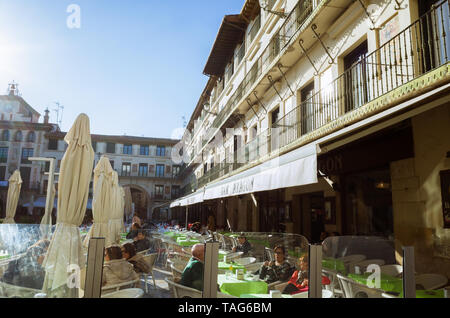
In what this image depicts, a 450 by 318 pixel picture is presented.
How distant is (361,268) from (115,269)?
2762 mm

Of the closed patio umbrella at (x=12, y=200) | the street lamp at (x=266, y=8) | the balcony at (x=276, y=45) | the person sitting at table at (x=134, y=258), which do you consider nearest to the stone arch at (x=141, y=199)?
the balcony at (x=276, y=45)

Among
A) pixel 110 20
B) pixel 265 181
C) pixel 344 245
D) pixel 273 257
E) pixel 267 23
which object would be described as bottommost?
pixel 273 257

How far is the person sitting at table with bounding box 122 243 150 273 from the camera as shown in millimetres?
5031

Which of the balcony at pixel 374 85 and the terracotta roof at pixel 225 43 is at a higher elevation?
the terracotta roof at pixel 225 43

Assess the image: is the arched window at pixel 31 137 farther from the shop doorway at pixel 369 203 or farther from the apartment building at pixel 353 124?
the shop doorway at pixel 369 203

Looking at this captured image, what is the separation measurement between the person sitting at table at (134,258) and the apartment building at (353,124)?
2786 mm

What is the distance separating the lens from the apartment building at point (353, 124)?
6668 mm

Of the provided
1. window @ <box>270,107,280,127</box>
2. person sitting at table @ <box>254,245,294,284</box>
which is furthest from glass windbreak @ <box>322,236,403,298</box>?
window @ <box>270,107,280,127</box>

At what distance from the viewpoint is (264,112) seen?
690 inches

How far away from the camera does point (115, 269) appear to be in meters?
3.43

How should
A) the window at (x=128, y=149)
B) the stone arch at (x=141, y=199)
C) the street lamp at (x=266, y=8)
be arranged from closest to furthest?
the street lamp at (x=266, y=8), the stone arch at (x=141, y=199), the window at (x=128, y=149)

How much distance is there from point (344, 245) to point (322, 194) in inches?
299
